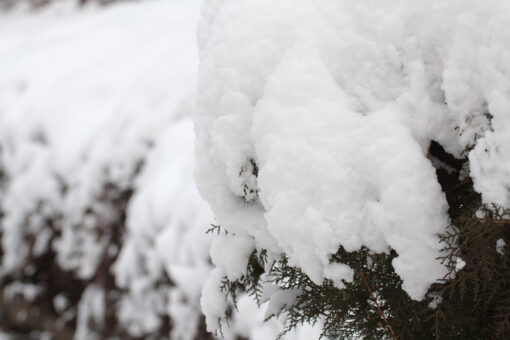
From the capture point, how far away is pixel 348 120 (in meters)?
1.16

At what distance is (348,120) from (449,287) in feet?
1.64

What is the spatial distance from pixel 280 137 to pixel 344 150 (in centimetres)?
18

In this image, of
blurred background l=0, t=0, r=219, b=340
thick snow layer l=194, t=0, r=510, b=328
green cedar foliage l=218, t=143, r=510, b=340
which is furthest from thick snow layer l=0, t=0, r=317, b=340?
thick snow layer l=194, t=0, r=510, b=328

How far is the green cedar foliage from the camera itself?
3.12 feet

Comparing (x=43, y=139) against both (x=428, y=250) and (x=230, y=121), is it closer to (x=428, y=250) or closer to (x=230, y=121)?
(x=230, y=121)

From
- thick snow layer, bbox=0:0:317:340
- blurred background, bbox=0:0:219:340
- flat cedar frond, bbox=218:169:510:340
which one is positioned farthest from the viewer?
blurred background, bbox=0:0:219:340

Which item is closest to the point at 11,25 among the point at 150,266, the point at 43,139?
the point at 43,139

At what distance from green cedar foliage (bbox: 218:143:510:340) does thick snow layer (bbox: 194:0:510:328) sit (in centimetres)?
5

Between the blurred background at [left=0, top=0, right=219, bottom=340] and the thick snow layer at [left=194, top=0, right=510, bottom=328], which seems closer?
the thick snow layer at [left=194, top=0, right=510, bottom=328]

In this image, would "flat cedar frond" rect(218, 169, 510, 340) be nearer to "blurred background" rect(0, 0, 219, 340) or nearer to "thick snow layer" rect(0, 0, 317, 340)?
"thick snow layer" rect(0, 0, 317, 340)

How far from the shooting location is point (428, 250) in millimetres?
1032

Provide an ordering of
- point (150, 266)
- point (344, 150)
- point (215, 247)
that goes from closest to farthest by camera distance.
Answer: point (344, 150), point (215, 247), point (150, 266)

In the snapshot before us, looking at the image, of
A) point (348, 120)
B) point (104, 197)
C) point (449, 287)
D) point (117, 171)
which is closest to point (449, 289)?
Answer: point (449, 287)

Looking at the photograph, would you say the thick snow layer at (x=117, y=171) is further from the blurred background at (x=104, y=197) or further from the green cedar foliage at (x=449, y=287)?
the green cedar foliage at (x=449, y=287)
